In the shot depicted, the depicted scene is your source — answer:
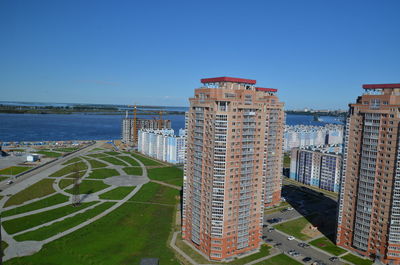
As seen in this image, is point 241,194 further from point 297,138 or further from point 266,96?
point 297,138

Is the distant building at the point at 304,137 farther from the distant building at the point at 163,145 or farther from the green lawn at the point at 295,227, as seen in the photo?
the green lawn at the point at 295,227

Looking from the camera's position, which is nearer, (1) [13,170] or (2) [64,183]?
(2) [64,183]

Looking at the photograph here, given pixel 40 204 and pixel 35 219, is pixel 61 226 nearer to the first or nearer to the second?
pixel 35 219

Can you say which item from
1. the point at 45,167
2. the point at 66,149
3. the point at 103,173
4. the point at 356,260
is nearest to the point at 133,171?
the point at 103,173

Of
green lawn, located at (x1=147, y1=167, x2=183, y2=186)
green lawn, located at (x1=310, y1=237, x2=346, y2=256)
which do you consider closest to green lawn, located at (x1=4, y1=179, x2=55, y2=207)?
green lawn, located at (x1=147, y1=167, x2=183, y2=186)

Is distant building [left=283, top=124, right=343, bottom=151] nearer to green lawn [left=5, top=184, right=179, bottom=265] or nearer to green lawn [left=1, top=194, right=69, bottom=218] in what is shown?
green lawn [left=5, top=184, right=179, bottom=265]

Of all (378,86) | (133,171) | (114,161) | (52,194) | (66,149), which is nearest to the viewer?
(378,86)
